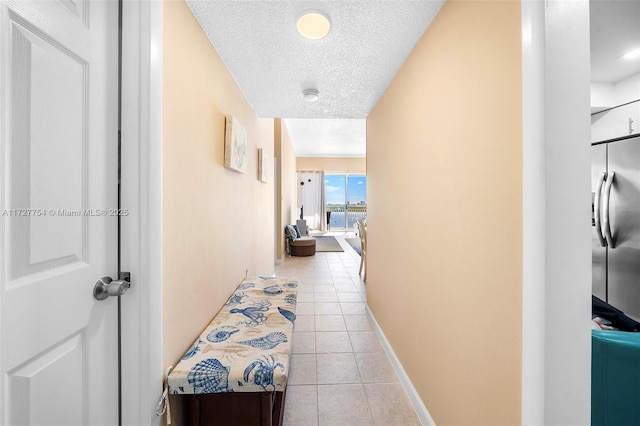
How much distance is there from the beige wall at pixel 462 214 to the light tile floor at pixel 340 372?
0.25 metres

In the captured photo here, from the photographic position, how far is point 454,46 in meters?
1.16

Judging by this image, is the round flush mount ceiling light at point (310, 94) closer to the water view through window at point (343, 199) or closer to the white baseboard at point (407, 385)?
the white baseboard at point (407, 385)

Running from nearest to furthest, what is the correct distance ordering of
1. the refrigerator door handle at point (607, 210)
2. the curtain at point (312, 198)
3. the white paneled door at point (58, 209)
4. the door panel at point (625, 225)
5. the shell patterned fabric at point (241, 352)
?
the white paneled door at point (58, 209), the shell patterned fabric at point (241, 352), the door panel at point (625, 225), the refrigerator door handle at point (607, 210), the curtain at point (312, 198)

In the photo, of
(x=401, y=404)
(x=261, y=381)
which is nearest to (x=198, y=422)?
(x=261, y=381)

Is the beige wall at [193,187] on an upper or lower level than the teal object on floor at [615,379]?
upper

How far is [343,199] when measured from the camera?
390 inches

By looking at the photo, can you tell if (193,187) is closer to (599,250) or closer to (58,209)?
(58,209)

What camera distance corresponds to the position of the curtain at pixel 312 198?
30.7 ft

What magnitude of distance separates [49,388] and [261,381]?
65 centimetres

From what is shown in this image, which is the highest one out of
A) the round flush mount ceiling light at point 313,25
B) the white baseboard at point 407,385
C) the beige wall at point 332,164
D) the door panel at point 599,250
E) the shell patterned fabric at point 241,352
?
the beige wall at point 332,164

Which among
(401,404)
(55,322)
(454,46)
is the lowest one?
(401,404)

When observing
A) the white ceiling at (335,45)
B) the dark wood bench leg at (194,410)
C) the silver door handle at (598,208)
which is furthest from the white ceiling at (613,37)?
the dark wood bench leg at (194,410)

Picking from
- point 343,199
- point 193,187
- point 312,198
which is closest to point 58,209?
point 193,187

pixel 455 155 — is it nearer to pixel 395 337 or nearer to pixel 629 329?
pixel 629 329
